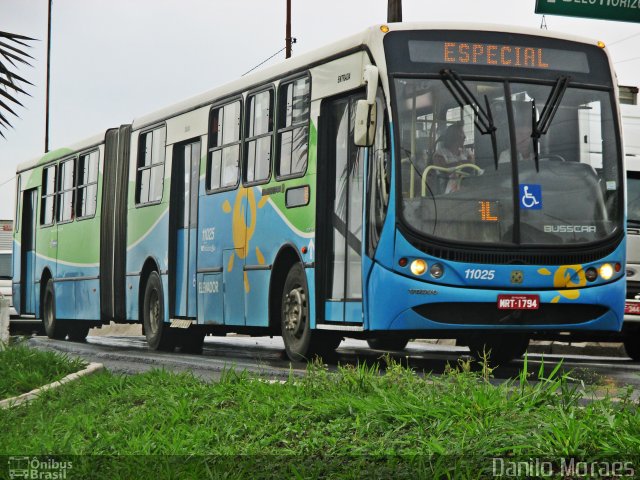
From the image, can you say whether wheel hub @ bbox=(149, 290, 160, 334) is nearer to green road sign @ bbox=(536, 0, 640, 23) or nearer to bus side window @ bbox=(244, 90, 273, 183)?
bus side window @ bbox=(244, 90, 273, 183)

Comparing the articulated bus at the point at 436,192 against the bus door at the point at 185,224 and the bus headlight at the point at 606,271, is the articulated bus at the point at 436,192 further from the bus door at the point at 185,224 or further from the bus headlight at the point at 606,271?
the bus door at the point at 185,224

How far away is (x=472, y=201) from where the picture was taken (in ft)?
42.5

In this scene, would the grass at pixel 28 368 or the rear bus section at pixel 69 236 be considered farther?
the rear bus section at pixel 69 236

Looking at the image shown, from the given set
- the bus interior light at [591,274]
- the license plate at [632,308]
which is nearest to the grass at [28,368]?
the bus interior light at [591,274]

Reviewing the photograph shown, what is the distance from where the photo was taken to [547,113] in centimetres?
1334

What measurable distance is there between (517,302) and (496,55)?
2.52 metres

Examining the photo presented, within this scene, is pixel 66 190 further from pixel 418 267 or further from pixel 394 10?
pixel 418 267

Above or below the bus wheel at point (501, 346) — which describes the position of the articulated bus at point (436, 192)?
above

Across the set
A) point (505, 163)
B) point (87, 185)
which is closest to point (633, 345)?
point (505, 163)

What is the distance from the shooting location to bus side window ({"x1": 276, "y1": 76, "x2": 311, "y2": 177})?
1473 centimetres

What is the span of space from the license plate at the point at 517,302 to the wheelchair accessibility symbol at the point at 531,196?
2.87ft

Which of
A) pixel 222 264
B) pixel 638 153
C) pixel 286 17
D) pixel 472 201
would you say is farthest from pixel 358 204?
pixel 286 17

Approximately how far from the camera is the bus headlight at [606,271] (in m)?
13.4

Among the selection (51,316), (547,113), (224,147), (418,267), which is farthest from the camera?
(51,316)
